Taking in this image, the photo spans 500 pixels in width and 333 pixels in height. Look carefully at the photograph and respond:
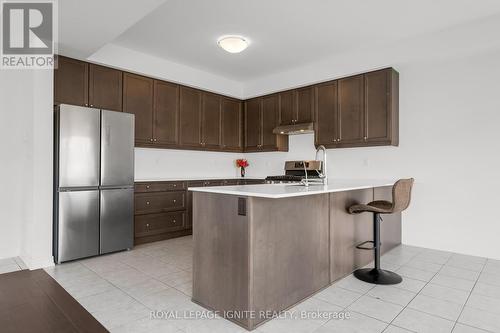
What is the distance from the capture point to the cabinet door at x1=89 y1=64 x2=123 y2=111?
4.02m

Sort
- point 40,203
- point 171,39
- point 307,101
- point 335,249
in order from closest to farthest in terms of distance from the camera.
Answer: point 335,249 < point 40,203 < point 171,39 < point 307,101

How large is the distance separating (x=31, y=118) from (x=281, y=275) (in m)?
3.17

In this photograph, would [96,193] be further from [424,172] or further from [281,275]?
[424,172]

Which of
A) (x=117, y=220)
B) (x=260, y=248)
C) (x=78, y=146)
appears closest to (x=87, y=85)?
(x=78, y=146)

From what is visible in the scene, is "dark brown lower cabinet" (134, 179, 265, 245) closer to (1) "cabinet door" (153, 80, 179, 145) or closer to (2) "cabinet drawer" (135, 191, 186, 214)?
(2) "cabinet drawer" (135, 191, 186, 214)

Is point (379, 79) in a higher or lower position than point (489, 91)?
higher

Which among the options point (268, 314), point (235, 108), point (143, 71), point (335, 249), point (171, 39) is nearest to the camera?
point (268, 314)

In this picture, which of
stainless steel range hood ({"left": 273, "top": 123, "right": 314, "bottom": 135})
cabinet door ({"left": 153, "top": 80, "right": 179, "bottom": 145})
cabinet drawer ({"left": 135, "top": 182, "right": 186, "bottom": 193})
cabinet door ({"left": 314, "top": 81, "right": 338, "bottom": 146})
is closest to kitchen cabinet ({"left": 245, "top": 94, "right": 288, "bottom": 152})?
stainless steel range hood ({"left": 273, "top": 123, "right": 314, "bottom": 135})

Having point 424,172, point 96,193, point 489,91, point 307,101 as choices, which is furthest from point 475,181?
point 96,193

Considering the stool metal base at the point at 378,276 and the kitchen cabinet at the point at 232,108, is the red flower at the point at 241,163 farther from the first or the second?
the stool metal base at the point at 378,276

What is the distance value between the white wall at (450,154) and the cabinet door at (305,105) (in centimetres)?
119

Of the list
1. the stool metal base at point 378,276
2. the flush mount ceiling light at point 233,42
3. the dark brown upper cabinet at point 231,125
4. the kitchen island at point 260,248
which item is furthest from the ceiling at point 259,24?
the stool metal base at point 378,276

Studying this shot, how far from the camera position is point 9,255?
11.7 feet

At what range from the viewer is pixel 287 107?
5348 millimetres
